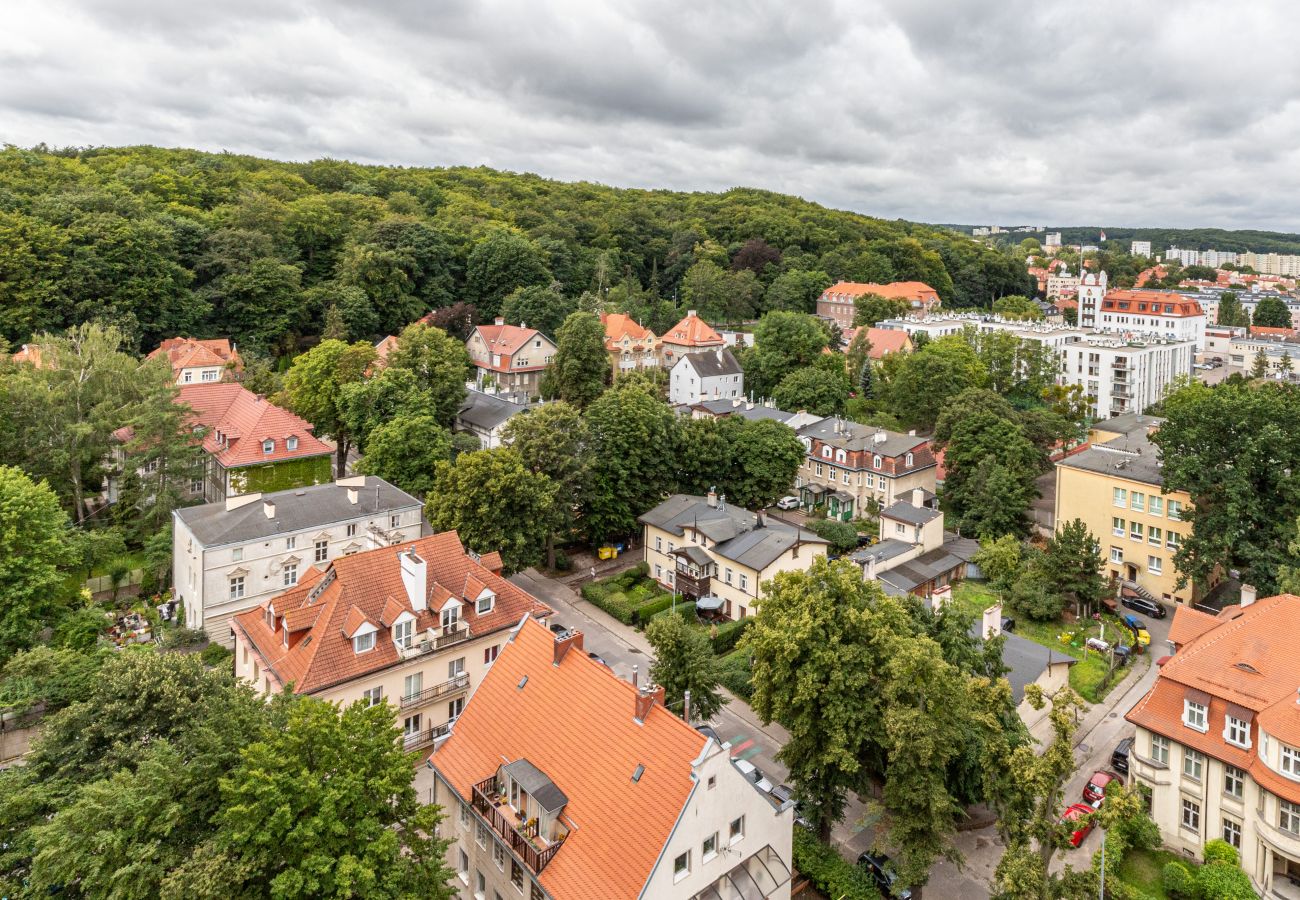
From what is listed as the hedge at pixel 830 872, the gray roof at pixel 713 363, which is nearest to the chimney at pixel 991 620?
the hedge at pixel 830 872

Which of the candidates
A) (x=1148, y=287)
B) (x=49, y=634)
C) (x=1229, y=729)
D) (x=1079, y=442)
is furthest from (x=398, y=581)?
(x=1148, y=287)

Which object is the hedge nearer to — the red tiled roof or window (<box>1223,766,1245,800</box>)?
window (<box>1223,766,1245,800</box>)

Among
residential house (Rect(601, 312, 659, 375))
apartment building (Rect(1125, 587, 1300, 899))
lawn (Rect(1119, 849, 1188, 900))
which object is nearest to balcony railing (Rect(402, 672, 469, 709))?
lawn (Rect(1119, 849, 1188, 900))

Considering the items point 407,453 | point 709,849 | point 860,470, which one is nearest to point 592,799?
point 709,849

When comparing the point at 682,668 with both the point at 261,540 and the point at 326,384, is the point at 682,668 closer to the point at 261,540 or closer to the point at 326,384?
the point at 261,540

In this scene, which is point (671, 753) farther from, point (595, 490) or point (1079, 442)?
point (1079, 442)

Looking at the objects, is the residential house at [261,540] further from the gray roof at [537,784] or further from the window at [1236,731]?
the window at [1236,731]
